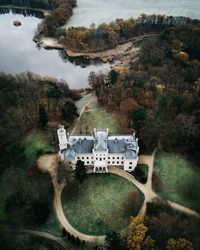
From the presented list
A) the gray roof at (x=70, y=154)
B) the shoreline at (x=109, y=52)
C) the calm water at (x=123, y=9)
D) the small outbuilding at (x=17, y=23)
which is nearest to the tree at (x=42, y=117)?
the gray roof at (x=70, y=154)

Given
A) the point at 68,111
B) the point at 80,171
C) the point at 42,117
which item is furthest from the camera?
the point at 68,111

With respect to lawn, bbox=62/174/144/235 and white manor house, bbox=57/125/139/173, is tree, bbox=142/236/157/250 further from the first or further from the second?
white manor house, bbox=57/125/139/173

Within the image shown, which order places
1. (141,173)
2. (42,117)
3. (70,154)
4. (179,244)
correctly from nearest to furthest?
(179,244)
(70,154)
(141,173)
(42,117)

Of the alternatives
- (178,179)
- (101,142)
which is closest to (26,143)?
(101,142)

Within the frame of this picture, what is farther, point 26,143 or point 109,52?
point 109,52

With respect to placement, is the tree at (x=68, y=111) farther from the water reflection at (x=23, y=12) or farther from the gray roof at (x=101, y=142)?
the water reflection at (x=23, y=12)

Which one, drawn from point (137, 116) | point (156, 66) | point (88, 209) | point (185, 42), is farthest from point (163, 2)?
point (88, 209)

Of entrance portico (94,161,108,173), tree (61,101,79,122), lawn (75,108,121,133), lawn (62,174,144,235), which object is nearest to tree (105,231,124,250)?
lawn (62,174,144,235)

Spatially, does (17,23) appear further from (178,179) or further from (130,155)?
(178,179)
